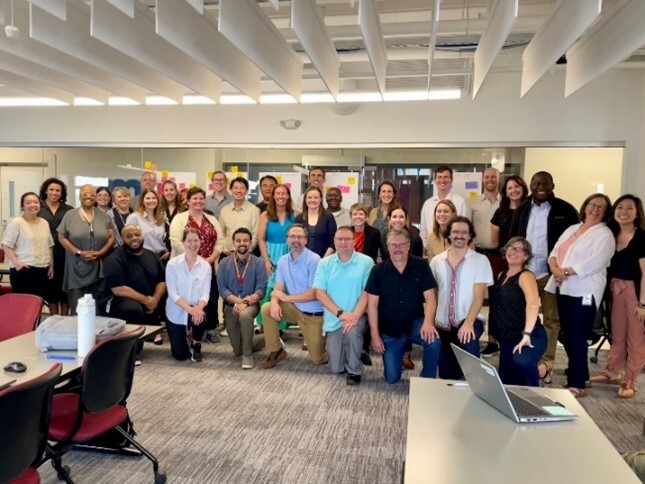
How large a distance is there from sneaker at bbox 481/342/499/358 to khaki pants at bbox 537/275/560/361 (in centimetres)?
64

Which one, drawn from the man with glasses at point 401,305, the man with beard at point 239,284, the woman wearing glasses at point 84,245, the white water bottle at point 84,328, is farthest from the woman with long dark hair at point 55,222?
the man with glasses at point 401,305

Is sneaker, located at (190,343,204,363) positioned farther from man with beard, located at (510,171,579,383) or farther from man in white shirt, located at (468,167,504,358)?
man with beard, located at (510,171,579,383)

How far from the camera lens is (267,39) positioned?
401cm

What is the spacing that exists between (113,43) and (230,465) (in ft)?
9.78

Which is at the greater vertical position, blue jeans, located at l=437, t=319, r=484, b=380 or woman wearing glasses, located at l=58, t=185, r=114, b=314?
A: woman wearing glasses, located at l=58, t=185, r=114, b=314

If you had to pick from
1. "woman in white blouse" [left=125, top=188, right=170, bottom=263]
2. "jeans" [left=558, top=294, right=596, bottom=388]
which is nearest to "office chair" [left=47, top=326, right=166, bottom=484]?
"woman in white blouse" [left=125, top=188, right=170, bottom=263]

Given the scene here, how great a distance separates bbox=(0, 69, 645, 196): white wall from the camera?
229 inches

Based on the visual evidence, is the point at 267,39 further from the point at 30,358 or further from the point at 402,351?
the point at 30,358

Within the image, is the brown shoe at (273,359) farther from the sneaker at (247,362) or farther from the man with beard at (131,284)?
the man with beard at (131,284)

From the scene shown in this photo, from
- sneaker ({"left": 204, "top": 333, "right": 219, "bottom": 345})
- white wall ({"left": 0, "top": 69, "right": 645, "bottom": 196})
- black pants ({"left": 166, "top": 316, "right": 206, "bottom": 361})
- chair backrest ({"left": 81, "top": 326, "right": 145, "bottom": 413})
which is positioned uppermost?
white wall ({"left": 0, "top": 69, "right": 645, "bottom": 196})

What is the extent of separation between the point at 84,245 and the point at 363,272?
2893 mm

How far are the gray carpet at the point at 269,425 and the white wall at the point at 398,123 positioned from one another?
3.11 meters

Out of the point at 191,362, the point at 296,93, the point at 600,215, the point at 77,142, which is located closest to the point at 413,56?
the point at 296,93

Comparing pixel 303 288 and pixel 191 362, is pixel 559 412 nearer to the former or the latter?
pixel 303 288
